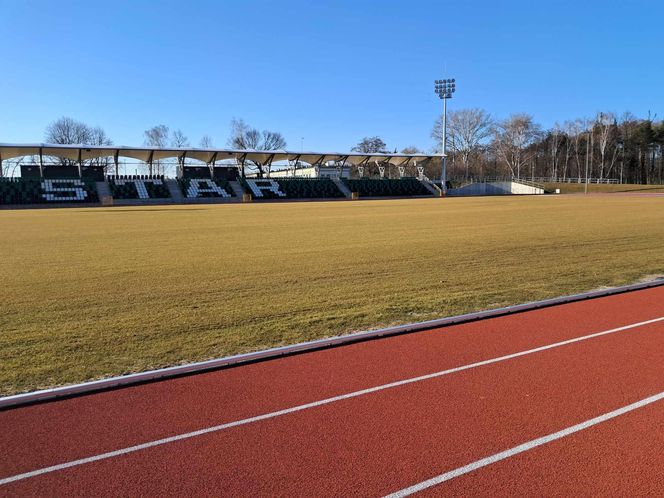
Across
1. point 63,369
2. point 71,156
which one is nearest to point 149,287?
point 63,369

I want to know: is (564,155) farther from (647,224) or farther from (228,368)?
(228,368)

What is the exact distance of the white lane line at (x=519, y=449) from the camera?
3.25 meters

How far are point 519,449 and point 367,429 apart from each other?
3.74 feet

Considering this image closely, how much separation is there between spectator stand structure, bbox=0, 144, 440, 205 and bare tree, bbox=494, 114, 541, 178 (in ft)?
105

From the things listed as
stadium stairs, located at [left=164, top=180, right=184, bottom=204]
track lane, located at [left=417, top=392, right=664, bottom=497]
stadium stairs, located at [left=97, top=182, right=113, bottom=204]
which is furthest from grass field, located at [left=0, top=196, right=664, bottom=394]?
stadium stairs, located at [left=164, top=180, right=184, bottom=204]

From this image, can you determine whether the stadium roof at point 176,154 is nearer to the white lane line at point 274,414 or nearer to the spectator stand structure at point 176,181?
the spectator stand structure at point 176,181

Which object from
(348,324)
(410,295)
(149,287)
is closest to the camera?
(348,324)

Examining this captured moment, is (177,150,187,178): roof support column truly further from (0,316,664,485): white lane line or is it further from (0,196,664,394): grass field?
(0,316,664,485): white lane line

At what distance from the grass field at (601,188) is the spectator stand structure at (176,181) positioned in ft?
77.0

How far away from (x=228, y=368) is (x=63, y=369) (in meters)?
1.81

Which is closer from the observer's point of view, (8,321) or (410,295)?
(8,321)

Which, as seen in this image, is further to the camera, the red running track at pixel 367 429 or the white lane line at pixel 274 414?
the white lane line at pixel 274 414

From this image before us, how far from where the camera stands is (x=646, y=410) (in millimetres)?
4254

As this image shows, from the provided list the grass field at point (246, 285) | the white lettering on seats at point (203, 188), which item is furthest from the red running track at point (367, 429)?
the white lettering on seats at point (203, 188)
